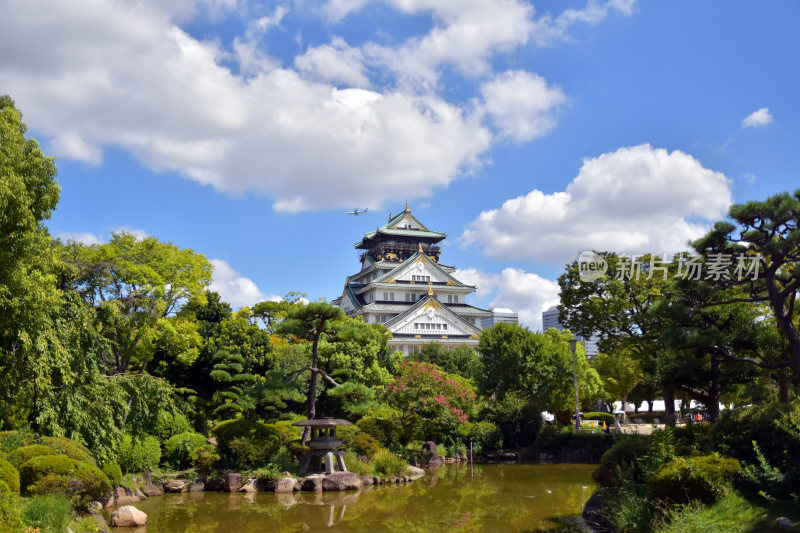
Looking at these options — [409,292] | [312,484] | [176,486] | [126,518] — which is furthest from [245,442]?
[409,292]

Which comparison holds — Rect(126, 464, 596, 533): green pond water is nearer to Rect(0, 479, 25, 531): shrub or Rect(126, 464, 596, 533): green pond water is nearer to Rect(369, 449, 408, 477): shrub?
Rect(369, 449, 408, 477): shrub

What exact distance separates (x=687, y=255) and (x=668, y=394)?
426 centimetres

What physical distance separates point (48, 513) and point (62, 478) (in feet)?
4.13

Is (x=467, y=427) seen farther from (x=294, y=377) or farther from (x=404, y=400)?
(x=294, y=377)

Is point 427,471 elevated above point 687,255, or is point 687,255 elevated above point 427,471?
point 687,255

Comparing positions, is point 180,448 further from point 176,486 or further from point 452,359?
point 452,359

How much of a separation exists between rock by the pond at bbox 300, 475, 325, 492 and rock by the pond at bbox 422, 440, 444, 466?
7.19m

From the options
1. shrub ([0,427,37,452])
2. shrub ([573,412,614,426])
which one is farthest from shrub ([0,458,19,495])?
shrub ([573,412,614,426])

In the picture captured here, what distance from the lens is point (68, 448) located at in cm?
1123

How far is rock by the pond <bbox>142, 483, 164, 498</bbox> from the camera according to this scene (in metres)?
15.8

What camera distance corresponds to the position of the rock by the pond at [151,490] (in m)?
15.8

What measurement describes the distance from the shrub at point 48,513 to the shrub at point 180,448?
28.0ft

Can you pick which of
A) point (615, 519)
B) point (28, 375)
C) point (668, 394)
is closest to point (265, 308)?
point (668, 394)

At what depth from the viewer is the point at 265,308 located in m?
43.0
